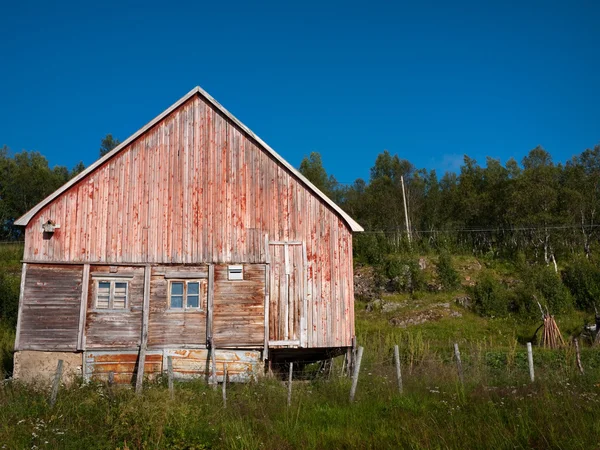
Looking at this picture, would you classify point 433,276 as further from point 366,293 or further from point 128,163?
point 128,163

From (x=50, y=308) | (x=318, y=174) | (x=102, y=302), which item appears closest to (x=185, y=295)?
(x=102, y=302)

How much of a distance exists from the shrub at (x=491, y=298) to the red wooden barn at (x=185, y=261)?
17805mm

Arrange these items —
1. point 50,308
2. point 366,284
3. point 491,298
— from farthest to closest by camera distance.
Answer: point 366,284 → point 491,298 → point 50,308

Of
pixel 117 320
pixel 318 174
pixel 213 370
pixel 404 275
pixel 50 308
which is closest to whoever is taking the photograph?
pixel 213 370

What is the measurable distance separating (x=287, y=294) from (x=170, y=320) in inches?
145

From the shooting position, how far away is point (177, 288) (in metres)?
16.8

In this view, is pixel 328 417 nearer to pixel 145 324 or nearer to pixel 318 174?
pixel 145 324

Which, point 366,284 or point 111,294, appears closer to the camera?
point 111,294

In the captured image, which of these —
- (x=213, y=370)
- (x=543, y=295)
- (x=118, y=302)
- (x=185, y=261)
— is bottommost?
(x=213, y=370)

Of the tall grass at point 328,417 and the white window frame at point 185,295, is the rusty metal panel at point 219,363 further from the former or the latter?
the tall grass at point 328,417

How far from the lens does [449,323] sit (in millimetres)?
30812

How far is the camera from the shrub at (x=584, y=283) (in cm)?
3284

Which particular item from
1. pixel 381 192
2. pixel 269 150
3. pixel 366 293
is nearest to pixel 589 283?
pixel 366 293

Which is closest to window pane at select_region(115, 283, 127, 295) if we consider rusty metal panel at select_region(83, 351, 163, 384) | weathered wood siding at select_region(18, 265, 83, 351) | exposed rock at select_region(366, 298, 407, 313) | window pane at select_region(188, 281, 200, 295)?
weathered wood siding at select_region(18, 265, 83, 351)
